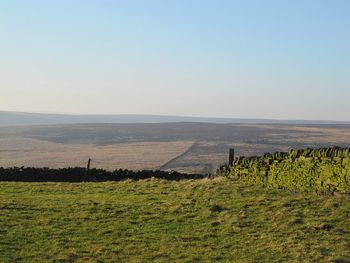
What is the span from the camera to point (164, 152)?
7975cm

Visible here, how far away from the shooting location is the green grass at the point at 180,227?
1045cm

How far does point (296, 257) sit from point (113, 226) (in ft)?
16.8

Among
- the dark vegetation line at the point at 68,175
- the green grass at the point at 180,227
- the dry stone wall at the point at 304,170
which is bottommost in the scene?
the dark vegetation line at the point at 68,175

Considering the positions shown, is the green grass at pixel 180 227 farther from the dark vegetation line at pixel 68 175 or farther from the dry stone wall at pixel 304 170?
the dark vegetation line at pixel 68 175

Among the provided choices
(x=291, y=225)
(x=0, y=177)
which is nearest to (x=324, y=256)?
(x=291, y=225)

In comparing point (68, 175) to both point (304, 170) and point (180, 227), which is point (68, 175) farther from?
point (180, 227)

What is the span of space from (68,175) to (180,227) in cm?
1667

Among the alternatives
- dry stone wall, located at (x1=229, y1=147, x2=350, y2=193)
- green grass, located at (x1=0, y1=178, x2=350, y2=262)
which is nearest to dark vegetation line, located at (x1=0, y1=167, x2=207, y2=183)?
dry stone wall, located at (x1=229, y1=147, x2=350, y2=193)

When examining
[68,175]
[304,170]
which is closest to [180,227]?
[304,170]

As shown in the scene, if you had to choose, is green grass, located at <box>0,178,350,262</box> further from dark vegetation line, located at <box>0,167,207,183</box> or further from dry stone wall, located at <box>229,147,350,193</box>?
Result: dark vegetation line, located at <box>0,167,207,183</box>

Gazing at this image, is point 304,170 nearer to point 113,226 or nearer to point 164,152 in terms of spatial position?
point 113,226

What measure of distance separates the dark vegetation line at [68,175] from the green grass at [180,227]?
915 centimetres

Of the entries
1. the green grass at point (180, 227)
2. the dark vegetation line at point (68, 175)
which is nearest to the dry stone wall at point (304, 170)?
the green grass at point (180, 227)

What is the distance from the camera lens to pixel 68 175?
28.3 m
